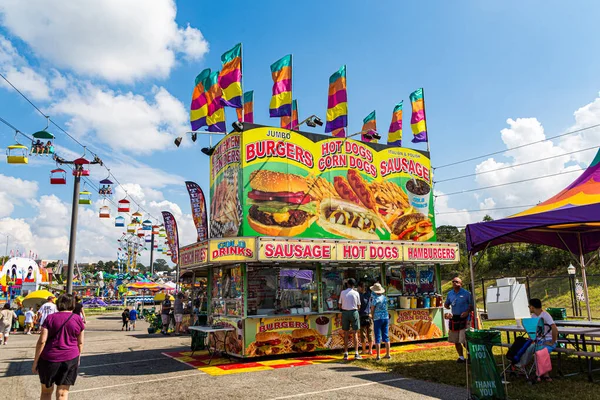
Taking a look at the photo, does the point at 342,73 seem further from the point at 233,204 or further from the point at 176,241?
the point at 176,241

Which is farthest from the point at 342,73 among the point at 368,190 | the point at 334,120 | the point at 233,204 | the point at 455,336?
the point at 455,336

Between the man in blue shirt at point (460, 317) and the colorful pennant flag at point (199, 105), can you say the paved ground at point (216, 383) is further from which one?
the colorful pennant flag at point (199, 105)

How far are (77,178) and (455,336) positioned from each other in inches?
653

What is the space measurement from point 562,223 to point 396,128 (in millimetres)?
9278

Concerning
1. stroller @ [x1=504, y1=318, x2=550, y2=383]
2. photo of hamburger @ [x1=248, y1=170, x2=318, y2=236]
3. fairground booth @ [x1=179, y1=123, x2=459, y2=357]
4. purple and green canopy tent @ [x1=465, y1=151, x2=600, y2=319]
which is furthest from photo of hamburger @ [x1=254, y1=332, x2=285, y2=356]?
stroller @ [x1=504, y1=318, x2=550, y2=383]

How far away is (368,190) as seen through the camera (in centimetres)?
1365

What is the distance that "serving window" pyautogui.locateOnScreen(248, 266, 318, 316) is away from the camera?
12016 mm

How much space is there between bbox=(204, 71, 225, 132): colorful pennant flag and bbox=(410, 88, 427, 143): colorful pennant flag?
729 centimetres

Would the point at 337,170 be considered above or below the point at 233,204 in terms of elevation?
above

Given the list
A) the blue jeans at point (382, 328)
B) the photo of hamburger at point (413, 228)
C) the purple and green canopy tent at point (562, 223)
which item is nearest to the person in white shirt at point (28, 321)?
the photo of hamburger at point (413, 228)

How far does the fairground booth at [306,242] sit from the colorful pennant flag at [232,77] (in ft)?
3.48

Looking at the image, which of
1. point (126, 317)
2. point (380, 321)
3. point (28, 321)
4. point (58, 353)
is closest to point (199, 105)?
point (380, 321)

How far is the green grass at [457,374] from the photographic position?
664cm

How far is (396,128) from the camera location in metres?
16.8
